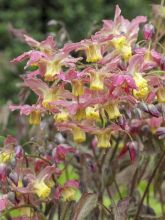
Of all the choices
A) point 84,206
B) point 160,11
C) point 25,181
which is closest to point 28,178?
point 25,181

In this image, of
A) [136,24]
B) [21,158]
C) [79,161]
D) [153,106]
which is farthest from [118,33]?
[79,161]

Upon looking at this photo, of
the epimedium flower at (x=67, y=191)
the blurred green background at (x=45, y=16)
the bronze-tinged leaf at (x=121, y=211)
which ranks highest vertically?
the blurred green background at (x=45, y=16)

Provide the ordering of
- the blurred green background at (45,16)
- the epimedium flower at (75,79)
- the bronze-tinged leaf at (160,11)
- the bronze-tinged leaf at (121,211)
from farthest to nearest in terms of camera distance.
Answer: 1. the blurred green background at (45,16)
2. the bronze-tinged leaf at (160,11)
3. the bronze-tinged leaf at (121,211)
4. the epimedium flower at (75,79)

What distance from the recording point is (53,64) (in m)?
1.28

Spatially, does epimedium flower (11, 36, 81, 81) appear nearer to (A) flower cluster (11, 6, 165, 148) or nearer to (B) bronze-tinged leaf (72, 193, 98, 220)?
(A) flower cluster (11, 6, 165, 148)

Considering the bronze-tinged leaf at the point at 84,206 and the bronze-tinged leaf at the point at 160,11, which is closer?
the bronze-tinged leaf at the point at 84,206

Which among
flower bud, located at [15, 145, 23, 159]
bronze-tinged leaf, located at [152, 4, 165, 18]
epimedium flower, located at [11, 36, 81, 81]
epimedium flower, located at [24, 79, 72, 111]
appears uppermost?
bronze-tinged leaf, located at [152, 4, 165, 18]

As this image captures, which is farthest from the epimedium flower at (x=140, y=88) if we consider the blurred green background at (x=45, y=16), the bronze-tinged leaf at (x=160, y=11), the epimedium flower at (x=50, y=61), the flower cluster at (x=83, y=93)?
the blurred green background at (x=45, y=16)

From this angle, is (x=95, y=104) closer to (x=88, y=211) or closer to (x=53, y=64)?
(x=53, y=64)

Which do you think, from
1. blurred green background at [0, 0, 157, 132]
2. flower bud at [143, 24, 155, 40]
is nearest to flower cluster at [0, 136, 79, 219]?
flower bud at [143, 24, 155, 40]

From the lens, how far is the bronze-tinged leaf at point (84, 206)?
4.39 feet

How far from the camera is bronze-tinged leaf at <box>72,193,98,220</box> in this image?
1.34 m

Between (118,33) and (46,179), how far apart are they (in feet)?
1.05

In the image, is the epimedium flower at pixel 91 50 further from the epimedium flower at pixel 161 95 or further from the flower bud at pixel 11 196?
the flower bud at pixel 11 196
